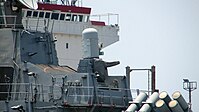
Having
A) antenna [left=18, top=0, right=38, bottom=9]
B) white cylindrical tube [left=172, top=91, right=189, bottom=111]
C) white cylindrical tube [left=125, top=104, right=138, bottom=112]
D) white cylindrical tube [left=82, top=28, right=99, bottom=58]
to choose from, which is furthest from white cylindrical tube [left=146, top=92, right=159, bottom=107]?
antenna [left=18, top=0, right=38, bottom=9]

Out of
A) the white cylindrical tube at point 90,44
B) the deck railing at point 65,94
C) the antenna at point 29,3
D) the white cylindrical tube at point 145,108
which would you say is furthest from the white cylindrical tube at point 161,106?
the antenna at point 29,3

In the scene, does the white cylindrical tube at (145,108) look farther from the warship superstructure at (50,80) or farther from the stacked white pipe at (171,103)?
the stacked white pipe at (171,103)

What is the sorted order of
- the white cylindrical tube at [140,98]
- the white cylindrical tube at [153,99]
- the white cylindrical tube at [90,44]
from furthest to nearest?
the white cylindrical tube at [90,44] → the white cylindrical tube at [140,98] → the white cylindrical tube at [153,99]

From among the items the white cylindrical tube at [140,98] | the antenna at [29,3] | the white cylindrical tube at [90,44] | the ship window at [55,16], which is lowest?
the white cylindrical tube at [140,98]

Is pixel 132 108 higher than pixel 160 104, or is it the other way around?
pixel 160 104

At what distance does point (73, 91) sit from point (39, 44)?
3439 mm

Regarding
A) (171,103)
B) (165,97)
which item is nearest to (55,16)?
(165,97)

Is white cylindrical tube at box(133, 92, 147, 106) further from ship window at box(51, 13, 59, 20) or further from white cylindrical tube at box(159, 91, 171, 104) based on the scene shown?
ship window at box(51, 13, 59, 20)

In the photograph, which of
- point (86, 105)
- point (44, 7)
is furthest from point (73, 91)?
point (44, 7)

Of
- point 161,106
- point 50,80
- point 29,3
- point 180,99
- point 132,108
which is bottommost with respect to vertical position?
point 132,108

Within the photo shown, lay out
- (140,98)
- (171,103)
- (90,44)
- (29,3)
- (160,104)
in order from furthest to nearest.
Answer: (29,3) < (90,44) < (140,98) < (171,103) < (160,104)

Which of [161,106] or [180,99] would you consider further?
[180,99]

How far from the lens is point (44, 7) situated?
172 ft

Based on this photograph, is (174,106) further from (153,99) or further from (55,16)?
(55,16)
